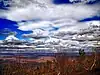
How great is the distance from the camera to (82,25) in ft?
13.2

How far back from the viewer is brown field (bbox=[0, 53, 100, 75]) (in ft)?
12.3

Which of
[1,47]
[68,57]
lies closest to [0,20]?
[1,47]

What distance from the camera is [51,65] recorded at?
3828 mm

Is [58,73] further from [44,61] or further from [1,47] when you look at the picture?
[1,47]

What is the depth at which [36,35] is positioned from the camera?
3852 millimetres

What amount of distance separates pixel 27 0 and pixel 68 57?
1.07 m

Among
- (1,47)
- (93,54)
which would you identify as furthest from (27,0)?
(93,54)

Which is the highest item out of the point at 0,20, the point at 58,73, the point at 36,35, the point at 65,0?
the point at 65,0

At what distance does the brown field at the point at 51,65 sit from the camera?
3.74 meters

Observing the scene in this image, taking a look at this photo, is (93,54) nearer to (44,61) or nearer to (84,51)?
(84,51)

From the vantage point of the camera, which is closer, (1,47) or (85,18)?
(1,47)

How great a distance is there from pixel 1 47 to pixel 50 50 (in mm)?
738

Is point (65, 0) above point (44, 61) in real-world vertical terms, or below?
above

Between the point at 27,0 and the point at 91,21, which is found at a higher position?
the point at 27,0
